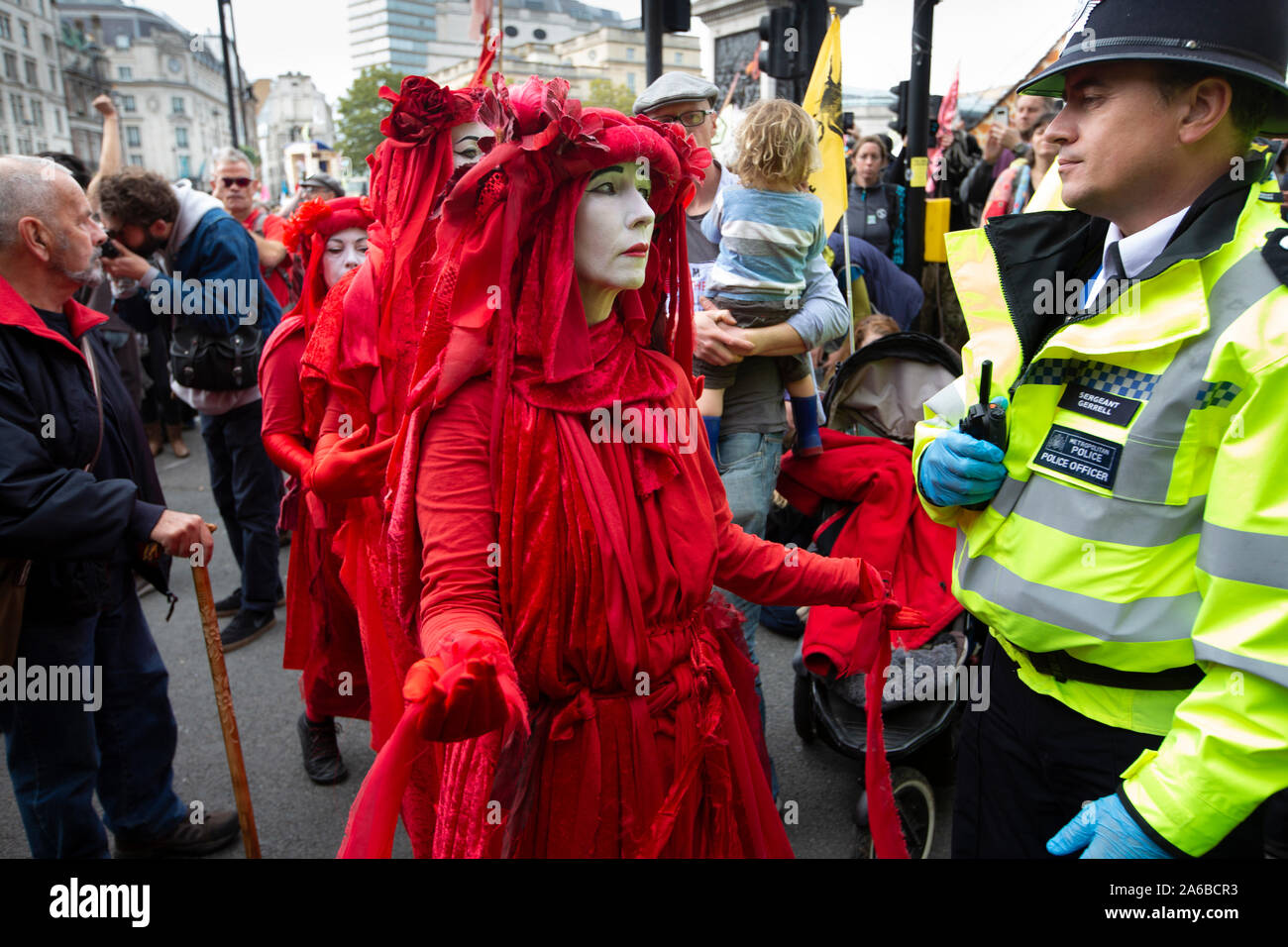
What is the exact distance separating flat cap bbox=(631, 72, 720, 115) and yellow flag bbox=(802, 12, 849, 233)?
148 cm

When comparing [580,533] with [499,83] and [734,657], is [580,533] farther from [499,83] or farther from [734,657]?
[499,83]

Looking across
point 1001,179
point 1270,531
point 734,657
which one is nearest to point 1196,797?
point 1270,531

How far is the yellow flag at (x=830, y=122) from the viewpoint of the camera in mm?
4676

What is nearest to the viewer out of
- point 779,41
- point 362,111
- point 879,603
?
point 879,603

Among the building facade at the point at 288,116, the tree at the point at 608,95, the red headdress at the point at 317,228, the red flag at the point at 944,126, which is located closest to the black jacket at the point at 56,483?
the red headdress at the point at 317,228

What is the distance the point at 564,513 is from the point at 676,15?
5613 mm

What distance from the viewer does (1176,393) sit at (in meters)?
1.40

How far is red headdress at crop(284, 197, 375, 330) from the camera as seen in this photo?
Answer: 3.45 m

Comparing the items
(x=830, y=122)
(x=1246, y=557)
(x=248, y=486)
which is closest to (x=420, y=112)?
(x=248, y=486)

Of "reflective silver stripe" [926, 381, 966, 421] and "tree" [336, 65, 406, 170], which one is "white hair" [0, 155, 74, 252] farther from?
"tree" [336, 65, 406, 170]

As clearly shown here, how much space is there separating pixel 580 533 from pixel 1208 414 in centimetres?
105

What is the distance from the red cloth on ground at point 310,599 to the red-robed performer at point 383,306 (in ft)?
0.79

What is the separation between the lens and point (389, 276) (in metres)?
3.04

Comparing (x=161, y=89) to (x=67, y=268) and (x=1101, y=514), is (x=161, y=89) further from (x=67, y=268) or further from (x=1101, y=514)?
(x=1101, y=514)
